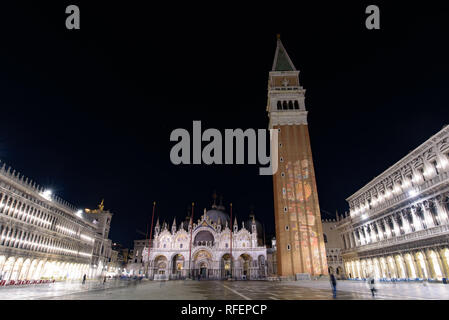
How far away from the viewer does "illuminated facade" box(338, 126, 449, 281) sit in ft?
83.4

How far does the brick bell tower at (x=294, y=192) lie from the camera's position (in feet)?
132

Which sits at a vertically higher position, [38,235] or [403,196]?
[403,196]

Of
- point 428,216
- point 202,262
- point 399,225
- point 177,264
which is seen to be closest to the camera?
point 428,216

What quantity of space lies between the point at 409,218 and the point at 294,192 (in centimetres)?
1675

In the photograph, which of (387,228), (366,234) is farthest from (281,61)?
(387,228)

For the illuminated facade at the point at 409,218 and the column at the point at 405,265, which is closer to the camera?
the illuminated facade at the point at 409,218

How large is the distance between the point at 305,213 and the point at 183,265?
38.2m

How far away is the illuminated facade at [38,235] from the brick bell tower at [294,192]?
38.2 meters

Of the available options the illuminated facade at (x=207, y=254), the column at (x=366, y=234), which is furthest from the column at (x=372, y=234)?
the illuminated facade at (x=207, y=254)

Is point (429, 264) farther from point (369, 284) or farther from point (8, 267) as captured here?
point (8, 267)

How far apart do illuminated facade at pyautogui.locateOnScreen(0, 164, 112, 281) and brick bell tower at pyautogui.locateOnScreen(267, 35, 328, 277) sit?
1505 inches

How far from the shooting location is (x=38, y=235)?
41281 mm

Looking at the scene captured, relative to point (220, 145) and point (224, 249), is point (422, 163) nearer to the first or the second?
point (220, 145)

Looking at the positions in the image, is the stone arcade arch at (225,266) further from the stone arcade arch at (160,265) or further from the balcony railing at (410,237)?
the balcony railing at (410,237)
